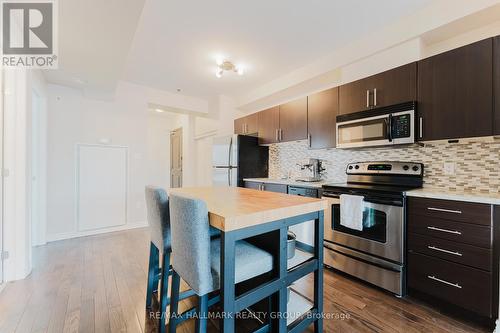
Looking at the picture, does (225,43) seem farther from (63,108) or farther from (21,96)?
(63,108)

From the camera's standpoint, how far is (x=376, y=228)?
2.12m

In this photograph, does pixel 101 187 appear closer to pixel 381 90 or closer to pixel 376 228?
pixel 376 228

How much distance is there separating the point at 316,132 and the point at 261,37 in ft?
4.59

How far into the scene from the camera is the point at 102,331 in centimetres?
153

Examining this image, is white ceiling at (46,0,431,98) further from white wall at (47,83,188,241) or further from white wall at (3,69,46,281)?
white wall at (3,69,46,281)

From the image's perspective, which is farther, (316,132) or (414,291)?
(316,132)

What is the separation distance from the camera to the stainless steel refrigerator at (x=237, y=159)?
13.1ft

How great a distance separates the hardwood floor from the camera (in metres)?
1.60

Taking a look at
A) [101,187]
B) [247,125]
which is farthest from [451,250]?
[101,187]

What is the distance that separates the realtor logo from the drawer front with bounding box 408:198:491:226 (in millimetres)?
3420

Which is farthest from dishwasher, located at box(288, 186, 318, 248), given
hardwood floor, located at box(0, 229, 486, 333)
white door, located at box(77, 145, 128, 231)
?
white door, located at box(77, 145, 128, 231)

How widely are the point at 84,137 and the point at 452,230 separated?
16.3 feet

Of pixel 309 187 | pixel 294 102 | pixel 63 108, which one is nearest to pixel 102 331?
pixel 309 187

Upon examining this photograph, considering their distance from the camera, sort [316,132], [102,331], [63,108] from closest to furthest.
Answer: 1. [102,331]
2. [316,132]
3. [63,108]
